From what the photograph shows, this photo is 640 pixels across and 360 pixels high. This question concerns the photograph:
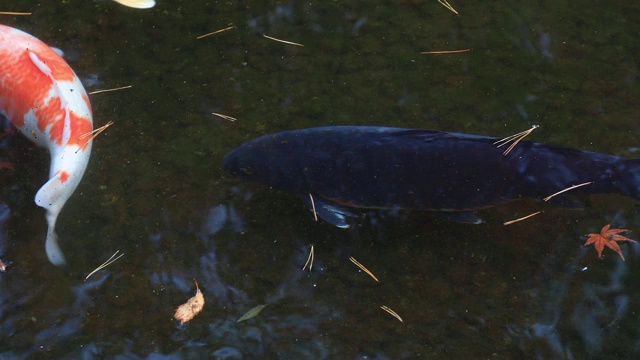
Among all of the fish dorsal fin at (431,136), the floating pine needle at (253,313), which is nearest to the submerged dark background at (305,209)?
the floating pine needle at (253,313)

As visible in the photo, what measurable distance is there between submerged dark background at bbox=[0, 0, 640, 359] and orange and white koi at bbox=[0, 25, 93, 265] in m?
0.29

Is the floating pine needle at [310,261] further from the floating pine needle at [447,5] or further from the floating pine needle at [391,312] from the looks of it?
the floating pine needle at [447,5]

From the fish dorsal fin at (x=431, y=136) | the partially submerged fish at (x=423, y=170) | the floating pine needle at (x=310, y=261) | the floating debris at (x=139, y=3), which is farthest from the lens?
the floating debris at (x=139, y=3)

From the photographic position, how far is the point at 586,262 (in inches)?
143

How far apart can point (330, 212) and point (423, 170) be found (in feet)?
1.84

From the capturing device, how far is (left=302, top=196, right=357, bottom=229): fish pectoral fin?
12.1ft

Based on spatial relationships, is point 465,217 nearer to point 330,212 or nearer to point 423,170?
point 423,170

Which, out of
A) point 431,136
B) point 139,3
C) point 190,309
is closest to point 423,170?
point 431,136

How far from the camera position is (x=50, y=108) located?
3805mm

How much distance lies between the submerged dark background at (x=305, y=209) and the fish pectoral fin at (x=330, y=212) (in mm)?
152

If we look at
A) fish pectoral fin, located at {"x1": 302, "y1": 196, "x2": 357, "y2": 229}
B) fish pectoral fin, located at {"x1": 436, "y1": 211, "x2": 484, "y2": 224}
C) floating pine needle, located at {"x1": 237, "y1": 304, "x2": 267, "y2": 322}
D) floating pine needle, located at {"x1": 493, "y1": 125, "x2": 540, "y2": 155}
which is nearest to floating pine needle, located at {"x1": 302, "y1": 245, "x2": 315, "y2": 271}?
fish pectoral fin, located at {"x1": 302, "y1": 196, "x2": 357, "y2": 229}

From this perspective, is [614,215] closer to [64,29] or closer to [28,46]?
[28,46]

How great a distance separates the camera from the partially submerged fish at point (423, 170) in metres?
3.49

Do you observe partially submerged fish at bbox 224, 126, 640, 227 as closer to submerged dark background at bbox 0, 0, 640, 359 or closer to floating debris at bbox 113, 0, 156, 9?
submerged dark background at bbox 0, 0, 640, 359
